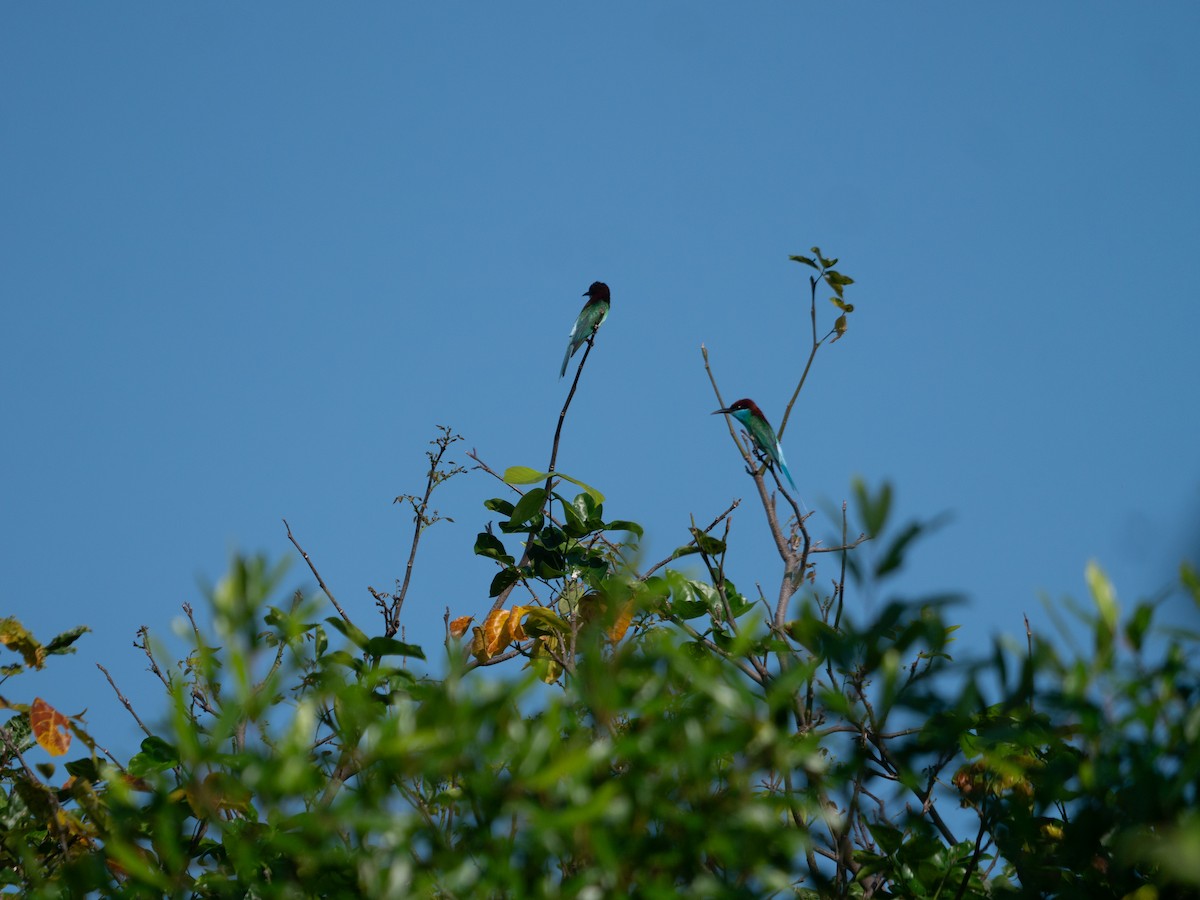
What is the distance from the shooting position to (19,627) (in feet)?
10.4

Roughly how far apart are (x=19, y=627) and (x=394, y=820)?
7.11 feet

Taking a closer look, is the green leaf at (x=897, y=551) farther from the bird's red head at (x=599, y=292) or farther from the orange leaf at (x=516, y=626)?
the bird's red head at (x=599, y=292)

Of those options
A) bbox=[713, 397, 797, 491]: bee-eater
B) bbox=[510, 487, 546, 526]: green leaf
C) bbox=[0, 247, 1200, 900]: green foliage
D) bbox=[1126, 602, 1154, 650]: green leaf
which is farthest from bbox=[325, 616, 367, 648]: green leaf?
bbox=[713, 397, 797, 491]: bee-eater

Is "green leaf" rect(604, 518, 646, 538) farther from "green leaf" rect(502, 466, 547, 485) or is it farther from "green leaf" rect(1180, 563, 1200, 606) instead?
"green leaf" rect(1180, 563, 1200, 606)

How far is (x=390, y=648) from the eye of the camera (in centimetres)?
203

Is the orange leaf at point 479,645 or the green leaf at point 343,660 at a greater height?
the orange leaf at point 479,645

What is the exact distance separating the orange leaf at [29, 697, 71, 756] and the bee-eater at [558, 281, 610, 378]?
10.1ft

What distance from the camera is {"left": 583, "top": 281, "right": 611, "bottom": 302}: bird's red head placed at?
5.88 m

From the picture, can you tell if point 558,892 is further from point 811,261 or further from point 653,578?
point 811,261

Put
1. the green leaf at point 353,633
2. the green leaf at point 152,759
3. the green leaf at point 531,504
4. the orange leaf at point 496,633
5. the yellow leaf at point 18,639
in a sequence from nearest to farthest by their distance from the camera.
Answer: the green leaf at point 353,633 < the green leaf at point 152,759 < the yellow leaf at point 18,639 < the orange leaf at point 496,633 < the green leaf at point 531,504

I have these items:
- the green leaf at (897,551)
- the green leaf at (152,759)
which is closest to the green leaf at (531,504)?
the green leaf at (152,759)

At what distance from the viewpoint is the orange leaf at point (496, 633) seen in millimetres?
3490

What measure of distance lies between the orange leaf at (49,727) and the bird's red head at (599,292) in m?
3.44

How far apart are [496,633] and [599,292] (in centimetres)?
275
